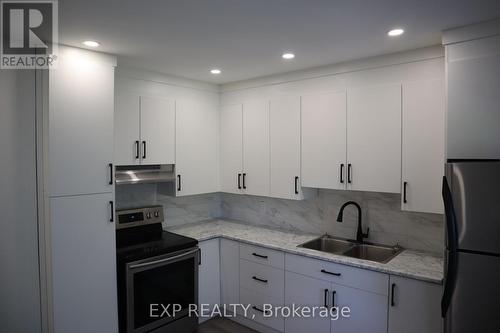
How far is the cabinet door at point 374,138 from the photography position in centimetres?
258

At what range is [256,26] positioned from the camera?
2.01 meters

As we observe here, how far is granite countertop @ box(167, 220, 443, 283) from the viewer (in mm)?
2293

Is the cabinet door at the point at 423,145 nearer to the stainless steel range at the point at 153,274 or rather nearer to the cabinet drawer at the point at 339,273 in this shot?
the cabinet drawer at the point at 339,273

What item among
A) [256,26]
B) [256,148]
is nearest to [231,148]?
[256,148]

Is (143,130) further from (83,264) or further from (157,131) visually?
(83,264)

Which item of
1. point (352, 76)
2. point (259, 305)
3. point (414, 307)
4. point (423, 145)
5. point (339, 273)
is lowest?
point (259, 305)

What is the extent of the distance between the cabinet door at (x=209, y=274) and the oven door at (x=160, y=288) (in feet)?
0.47

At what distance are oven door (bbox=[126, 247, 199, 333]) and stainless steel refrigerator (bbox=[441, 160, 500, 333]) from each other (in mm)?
2038

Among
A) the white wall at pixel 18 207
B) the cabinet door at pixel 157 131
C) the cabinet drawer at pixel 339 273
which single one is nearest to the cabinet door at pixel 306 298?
the cabinet drawer at pixel 339 273

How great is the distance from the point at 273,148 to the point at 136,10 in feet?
6.24

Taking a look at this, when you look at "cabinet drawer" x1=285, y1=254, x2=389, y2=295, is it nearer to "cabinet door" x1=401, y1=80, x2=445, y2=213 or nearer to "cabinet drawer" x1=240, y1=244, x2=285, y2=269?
"cabinet drawer" x1=240, y1=244, x2=285, y2=269

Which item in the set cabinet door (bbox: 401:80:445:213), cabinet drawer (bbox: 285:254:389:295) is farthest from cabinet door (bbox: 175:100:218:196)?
cabinet door (bbox: 401:80:445:213)

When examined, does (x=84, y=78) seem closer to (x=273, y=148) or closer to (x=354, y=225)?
(x=273, y=148)

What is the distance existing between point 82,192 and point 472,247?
2488mm
